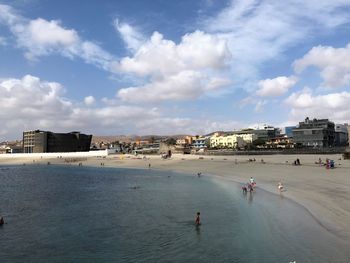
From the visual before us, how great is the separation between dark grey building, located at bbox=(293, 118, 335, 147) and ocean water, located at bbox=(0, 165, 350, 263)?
12934cm

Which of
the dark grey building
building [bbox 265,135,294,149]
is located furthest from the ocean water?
building [bbox 265,135,294,149]

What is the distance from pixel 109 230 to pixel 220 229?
7296mm

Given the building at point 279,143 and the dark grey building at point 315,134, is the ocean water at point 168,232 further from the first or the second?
the building at point 279,143

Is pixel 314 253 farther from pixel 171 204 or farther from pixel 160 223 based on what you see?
pixel 171 204

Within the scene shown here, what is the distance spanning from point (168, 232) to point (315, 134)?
147575 mm

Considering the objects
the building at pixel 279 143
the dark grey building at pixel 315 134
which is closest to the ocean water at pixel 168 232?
the dark grey building at pixel 315 134

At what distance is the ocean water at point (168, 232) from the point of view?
18.6m

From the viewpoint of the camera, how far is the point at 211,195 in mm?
40906

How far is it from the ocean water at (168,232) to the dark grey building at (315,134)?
129 metres

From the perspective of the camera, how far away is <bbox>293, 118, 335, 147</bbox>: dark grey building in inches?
6220

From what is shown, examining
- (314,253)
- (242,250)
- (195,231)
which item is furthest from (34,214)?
(314,253)

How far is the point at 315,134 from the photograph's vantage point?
158875 millimetres

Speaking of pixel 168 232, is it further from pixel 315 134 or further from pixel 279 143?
pixel 279 143

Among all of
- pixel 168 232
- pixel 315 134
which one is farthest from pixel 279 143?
pixel 168 232
